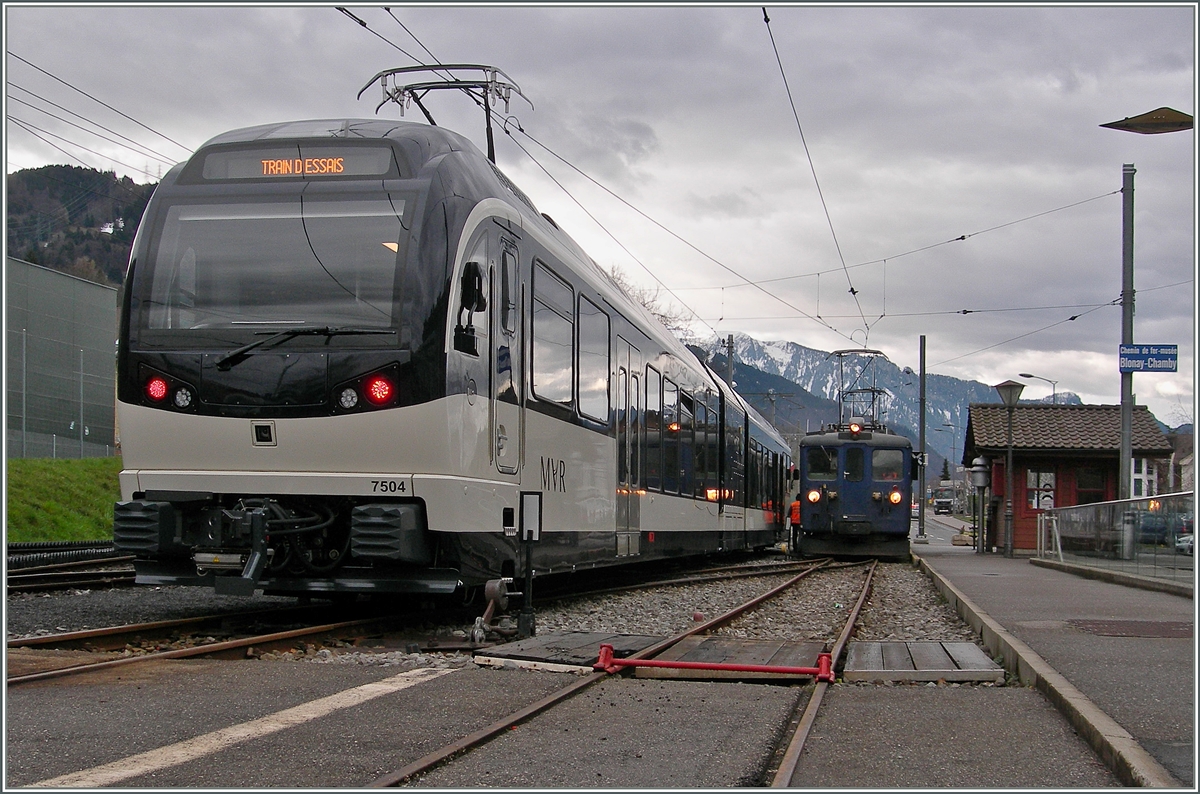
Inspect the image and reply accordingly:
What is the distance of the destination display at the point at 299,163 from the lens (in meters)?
8.67

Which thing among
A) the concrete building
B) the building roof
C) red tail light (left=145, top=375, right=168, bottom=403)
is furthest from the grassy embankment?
the building roof

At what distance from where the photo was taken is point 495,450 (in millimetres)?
8938

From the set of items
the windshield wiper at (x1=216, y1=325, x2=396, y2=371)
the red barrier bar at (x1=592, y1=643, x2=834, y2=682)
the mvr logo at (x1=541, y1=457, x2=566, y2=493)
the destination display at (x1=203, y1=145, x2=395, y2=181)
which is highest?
the destination display at (x1=203, y1=145, x2=395, y2=181)

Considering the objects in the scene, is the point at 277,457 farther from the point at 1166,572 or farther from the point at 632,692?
the point at 1166,572

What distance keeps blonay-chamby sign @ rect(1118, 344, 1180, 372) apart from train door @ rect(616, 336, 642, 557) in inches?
334

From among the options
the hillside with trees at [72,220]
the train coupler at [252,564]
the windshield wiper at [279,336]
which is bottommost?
the train coupler at [252,564]

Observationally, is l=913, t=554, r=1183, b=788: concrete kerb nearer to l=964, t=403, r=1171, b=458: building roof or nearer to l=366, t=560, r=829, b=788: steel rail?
l=366, t=560, r=829, b=788: steel rail

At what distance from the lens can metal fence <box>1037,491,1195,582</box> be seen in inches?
575

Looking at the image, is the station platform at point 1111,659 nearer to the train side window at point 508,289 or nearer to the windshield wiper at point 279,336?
the train side window at point 508,289

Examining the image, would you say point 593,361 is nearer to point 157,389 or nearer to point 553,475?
point 553,475

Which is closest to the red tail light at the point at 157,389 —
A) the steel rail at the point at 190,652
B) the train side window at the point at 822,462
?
the steel rail at the point at 190,652

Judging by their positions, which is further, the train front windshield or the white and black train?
the train front windshield

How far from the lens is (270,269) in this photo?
842 cm

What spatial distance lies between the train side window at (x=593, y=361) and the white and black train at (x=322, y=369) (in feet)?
7.91
